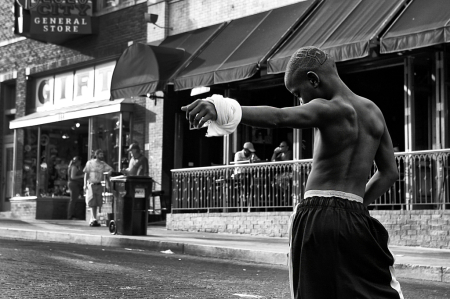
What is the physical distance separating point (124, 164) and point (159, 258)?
1024cm

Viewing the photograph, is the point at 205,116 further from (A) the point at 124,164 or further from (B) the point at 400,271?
(A) the point at 124,164

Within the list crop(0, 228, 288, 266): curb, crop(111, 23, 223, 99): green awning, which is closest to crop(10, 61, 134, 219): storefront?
crop(111, 23, 223, 99): green awning

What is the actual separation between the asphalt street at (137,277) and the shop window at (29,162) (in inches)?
513

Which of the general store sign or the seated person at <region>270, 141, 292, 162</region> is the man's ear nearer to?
the seated person at <region>270, 141, 292, 162</region>

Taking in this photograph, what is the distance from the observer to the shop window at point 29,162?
25.2 metres

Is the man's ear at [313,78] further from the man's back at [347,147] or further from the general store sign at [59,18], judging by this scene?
the general store sign at [59,18]

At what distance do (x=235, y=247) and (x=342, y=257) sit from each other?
29.8ft

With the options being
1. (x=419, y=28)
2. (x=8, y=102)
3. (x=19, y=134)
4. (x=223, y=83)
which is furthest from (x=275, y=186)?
(x=8, y=102)

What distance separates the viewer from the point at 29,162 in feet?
84.2

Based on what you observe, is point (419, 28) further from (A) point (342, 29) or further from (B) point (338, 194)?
(B) point (338, 194)

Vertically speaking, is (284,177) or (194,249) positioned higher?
(284,177)

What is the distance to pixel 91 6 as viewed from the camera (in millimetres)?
22953

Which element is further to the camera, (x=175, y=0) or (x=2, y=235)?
(x=175, y=0)

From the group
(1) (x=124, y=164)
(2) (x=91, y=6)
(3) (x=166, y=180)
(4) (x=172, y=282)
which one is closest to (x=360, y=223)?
(4) (x=172, y=282)
